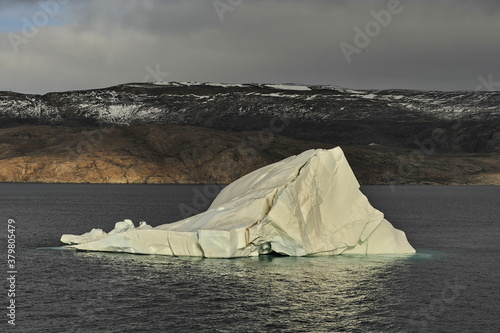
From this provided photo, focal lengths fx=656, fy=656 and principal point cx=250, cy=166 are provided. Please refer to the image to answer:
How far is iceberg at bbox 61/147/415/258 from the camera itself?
4562 centimetres

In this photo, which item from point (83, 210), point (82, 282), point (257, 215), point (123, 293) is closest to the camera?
point (123, 293)

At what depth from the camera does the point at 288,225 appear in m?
45.3

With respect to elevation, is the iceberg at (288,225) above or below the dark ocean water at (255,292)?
above

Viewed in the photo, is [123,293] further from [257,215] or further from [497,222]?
[497,222]

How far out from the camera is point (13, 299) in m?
34.4

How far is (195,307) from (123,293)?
5003 mm

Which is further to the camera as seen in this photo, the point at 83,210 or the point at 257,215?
the point at 83,210

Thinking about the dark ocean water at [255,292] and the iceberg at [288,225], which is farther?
the iceberg at [288,225]

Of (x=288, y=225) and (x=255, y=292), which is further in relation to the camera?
(x=288, y=225)

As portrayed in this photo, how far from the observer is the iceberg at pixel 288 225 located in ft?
150

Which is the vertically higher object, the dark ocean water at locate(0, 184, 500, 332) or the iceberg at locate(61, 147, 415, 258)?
the iceberg at locate(61, 147, 415, 258)

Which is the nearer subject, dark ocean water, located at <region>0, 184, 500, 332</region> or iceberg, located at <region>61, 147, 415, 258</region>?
dark ocean water, located at <region>0, 184, 500, 332</region>

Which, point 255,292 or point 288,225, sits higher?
point 288,225

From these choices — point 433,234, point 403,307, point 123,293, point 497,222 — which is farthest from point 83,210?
point 403,307
